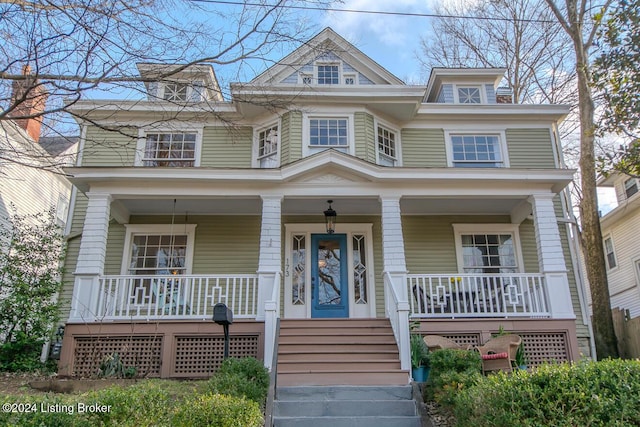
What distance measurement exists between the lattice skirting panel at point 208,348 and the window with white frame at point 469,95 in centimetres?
808

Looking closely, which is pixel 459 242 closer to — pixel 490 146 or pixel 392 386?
pixel 490 146

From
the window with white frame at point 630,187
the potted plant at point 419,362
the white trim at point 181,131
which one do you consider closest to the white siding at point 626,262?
the window with white frame at point 630,187

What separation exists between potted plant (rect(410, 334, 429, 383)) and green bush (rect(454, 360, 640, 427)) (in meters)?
2.58

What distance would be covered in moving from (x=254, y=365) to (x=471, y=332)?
13.2ft

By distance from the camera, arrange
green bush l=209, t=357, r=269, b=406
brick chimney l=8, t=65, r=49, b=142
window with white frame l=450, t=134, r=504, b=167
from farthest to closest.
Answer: window with white frame l=450, t=134, r=504, b=167 < green bush l=209, t=357, r=269, b=406 < brick chimney l=8, t=65, r=49, b=142

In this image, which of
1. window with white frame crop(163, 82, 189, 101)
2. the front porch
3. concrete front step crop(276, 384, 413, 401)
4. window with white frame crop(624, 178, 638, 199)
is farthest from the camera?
window with white frame crop(624, 178, 638, 199)

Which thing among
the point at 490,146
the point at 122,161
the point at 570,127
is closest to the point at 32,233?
the point at 122,161

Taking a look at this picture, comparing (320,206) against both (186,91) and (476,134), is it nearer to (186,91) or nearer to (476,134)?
(186,91)

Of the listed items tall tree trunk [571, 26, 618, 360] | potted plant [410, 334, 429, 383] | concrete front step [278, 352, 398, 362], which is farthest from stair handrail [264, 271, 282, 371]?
tall tree trunk [571, 26, 618, 360]

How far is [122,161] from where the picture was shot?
35.4 feet

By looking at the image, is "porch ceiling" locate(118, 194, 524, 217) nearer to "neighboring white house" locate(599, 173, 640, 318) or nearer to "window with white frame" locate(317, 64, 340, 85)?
"window with white frame" locate(317, 64, 340, 85)

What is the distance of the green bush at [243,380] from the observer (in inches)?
214

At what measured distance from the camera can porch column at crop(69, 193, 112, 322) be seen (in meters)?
8.12

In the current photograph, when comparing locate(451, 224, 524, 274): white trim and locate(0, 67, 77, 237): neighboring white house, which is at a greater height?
locate(0, 67, 77, 237): neighboring white house
